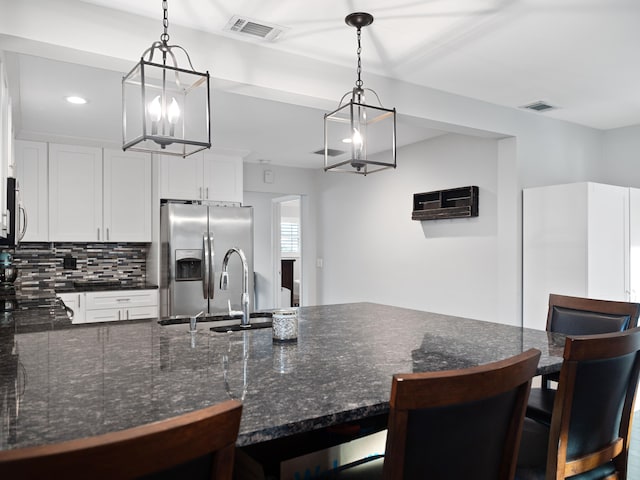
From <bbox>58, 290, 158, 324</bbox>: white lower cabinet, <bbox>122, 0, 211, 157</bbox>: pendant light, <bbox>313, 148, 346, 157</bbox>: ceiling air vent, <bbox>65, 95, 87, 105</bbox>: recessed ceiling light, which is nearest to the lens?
<bbox>122, 0, 211, 157</bbox>: pendant light

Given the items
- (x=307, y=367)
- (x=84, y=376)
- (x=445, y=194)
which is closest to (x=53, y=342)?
(x=84, y=376)

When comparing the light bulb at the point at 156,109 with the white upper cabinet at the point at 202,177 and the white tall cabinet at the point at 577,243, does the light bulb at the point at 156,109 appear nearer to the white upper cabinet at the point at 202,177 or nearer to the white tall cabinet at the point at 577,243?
the white tall cabinet at the point at 577,243

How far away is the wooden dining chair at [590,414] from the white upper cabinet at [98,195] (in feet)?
14.2

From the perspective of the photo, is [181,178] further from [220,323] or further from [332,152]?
[220,323]

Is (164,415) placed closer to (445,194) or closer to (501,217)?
(501,217)

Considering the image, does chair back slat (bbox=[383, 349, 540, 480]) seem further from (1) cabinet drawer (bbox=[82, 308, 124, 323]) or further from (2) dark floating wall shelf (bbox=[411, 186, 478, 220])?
(1) cabinet drawer (bbox=[82, 308, 124, 323])

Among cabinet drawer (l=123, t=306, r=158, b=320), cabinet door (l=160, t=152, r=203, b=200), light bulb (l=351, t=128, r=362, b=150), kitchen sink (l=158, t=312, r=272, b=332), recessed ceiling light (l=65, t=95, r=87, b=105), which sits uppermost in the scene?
recessed ceiling light (l=65, t=95, r=87, b=105)

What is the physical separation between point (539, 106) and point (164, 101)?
3191 mm

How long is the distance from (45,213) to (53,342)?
3.34m

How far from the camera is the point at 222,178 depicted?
519 cm

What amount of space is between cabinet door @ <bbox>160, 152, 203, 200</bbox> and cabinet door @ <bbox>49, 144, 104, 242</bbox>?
610 mm

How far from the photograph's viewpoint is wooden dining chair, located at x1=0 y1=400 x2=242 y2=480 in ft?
1.65

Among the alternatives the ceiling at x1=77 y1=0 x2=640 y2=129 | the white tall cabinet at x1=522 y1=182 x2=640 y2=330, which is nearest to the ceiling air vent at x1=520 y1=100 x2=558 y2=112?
the ceiling at x1=77 y1=0 x2=640 y2=129

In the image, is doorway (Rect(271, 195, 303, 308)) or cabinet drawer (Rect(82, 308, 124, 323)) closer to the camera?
cabinet drawer (Rect(82, 308, 124, 323))
